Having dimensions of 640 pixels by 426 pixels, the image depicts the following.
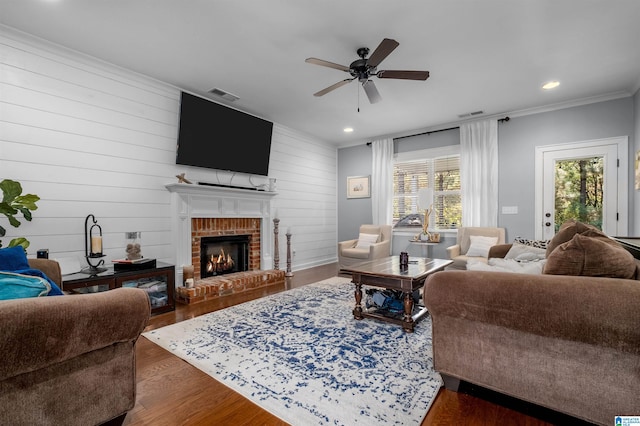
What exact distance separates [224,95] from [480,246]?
4251mm

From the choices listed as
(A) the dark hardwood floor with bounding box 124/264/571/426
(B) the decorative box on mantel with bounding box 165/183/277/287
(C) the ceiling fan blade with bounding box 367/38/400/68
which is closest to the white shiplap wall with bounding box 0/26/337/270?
(B) the decorative box on mantel with bounding box 165/183/277/287

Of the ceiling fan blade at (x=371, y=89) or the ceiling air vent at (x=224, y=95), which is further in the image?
the ceiling air vent at (x=224, y=95)

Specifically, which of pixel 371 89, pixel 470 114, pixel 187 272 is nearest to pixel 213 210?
pixel 187 272

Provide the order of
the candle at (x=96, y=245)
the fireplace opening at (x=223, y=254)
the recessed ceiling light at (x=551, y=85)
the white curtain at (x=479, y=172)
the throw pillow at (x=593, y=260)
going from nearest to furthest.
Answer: the throw pillow at (x=593, y=260) → the candle at (x=96, y=245) → the recessed ceiling light at (x=551, y=85) → the fireplace opening at (x=223, y=254) → the white curtain at (x=479, y=172)

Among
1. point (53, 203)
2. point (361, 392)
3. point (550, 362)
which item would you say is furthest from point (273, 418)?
point (53, 203)

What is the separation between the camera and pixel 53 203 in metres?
2.90

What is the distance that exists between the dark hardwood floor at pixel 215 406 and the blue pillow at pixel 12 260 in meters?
0.94

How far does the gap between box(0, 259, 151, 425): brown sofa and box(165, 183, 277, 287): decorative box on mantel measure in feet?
8.20

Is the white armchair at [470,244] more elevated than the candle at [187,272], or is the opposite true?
the white armchair at [470,244]

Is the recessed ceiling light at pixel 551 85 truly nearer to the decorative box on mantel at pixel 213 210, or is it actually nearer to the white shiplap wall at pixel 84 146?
the decorative box on mantel at pixel 213 210

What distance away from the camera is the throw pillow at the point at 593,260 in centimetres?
138

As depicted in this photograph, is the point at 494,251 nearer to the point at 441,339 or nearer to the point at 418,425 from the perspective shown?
the point at 441,339

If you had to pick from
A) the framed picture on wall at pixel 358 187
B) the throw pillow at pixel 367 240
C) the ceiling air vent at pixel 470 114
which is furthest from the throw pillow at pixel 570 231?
the framed picture on wall at pixel 358 187

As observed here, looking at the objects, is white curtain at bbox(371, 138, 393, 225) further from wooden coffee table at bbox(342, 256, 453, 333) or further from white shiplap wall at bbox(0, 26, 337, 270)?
white shiplap wall at bbox(0, 26, 337, 270)
